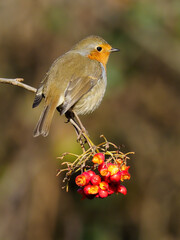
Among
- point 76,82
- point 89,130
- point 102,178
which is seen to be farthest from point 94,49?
point 89,130

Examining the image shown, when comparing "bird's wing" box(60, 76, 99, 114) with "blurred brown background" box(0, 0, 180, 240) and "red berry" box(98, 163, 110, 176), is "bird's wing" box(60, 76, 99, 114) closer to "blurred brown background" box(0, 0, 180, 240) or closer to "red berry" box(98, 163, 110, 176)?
"red berry" box(98, 163, 110, 176)

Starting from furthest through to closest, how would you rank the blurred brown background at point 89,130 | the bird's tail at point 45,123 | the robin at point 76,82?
the blurred brown background at point 89,130, the robin at point 76,82, the bird's tail at point 45,123

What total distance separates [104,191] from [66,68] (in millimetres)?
1499

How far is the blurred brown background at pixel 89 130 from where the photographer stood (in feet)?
18.5

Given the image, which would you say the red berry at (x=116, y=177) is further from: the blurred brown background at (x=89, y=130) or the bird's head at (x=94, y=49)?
the blurred brown background at (x=89, y=130)

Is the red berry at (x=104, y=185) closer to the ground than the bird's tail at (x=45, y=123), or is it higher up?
closer to the ground

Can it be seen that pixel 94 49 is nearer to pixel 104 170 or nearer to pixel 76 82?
pixel 76 82

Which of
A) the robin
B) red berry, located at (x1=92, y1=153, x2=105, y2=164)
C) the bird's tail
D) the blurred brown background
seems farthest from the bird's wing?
the blurred brown background

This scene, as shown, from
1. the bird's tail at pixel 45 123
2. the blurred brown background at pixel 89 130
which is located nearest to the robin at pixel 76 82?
the bird's tail at pixel 45 123

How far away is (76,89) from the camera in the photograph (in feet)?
12.3

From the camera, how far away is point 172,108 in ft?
20.8

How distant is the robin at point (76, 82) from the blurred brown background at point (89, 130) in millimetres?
1184

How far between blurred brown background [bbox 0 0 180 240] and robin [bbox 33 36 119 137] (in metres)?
1.18

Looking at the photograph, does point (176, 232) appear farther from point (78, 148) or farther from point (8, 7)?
point (8, 7)
